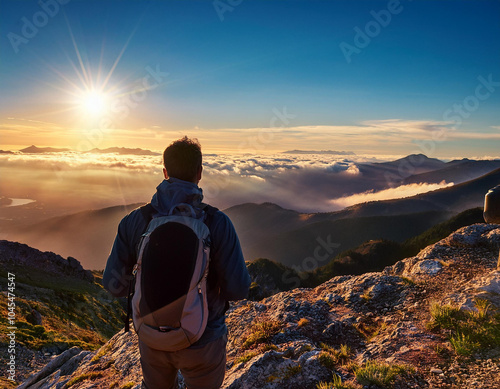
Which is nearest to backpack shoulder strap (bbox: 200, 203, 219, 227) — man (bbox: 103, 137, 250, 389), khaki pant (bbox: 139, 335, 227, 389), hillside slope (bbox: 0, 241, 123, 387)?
man (bbox: 103, 137, 250, 389)

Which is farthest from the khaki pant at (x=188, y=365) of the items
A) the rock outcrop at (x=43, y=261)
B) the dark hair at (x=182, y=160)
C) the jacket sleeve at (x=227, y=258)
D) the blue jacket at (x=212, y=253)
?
the rock outcrop at (x=43, y=261)

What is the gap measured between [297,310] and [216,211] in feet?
22.6

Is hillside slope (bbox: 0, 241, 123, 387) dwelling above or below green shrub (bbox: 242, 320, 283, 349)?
below

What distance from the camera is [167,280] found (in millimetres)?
2820

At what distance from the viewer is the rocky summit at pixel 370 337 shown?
5.41m

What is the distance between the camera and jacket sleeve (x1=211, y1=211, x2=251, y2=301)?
3188 millimetres

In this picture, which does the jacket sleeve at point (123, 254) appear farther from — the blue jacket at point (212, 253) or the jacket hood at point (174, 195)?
the jacket hood at point (174, 195)

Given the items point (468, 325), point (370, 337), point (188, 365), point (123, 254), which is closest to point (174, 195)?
point (123, 254)

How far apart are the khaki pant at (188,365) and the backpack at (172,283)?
0.26 m

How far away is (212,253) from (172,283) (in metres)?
0.56

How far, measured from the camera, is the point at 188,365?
3.21 metres

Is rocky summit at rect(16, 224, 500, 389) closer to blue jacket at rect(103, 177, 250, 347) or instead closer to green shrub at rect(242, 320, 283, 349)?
green shrub at rect(242, 320, 283, 349)

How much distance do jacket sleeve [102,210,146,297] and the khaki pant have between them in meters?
0.75

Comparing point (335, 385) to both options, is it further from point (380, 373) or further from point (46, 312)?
point (46, 312)
